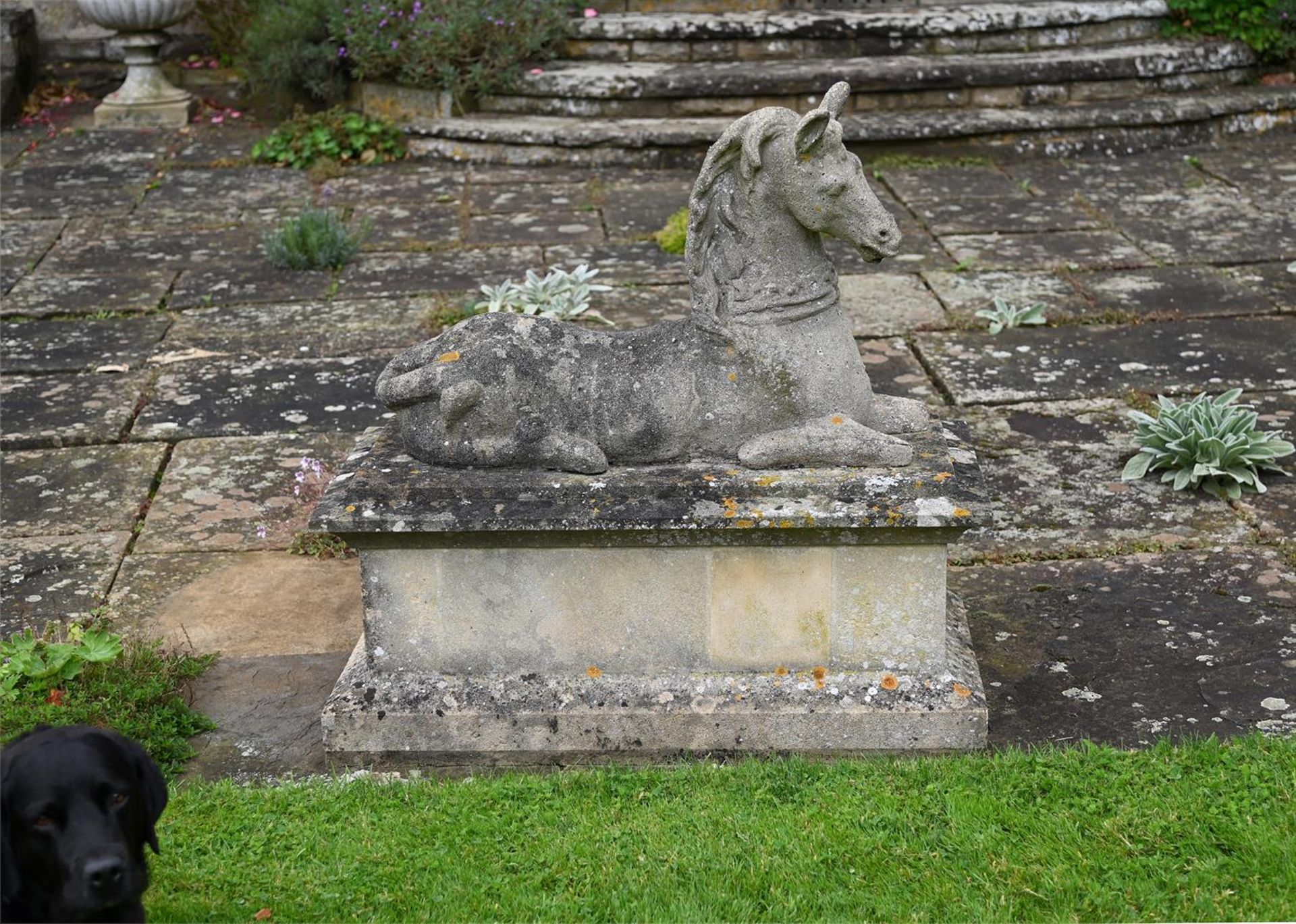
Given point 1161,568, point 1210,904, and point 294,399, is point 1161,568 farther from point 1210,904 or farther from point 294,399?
point 294,399

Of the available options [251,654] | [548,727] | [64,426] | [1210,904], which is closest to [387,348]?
[64,426]

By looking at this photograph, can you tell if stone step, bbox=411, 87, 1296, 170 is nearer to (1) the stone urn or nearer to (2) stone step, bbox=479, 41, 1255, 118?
(2) stone step, bbox=479, 41, 1255, 118

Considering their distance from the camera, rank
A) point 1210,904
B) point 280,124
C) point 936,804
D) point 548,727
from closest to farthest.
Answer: point 1210,904 < point 936,804 < point 548,727 < point 280,124

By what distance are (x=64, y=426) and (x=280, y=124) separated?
5.37 meters

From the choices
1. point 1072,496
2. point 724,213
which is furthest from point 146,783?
point 1072,496

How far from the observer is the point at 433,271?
8523mm

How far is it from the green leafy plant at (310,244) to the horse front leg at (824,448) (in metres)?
5.06

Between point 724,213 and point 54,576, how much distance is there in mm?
2778

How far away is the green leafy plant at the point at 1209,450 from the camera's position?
5609 mm

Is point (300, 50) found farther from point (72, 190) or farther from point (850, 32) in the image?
point (850, 32)

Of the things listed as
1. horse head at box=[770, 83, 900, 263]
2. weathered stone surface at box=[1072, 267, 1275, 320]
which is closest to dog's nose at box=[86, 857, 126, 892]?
horse head at box=[770, 83, 900, 263]

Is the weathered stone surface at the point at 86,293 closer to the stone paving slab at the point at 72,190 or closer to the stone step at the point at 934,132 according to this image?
the stone paving slab at the point at 72,190

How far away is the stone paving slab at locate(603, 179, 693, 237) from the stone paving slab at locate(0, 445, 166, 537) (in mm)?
3723

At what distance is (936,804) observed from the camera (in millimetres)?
3832
